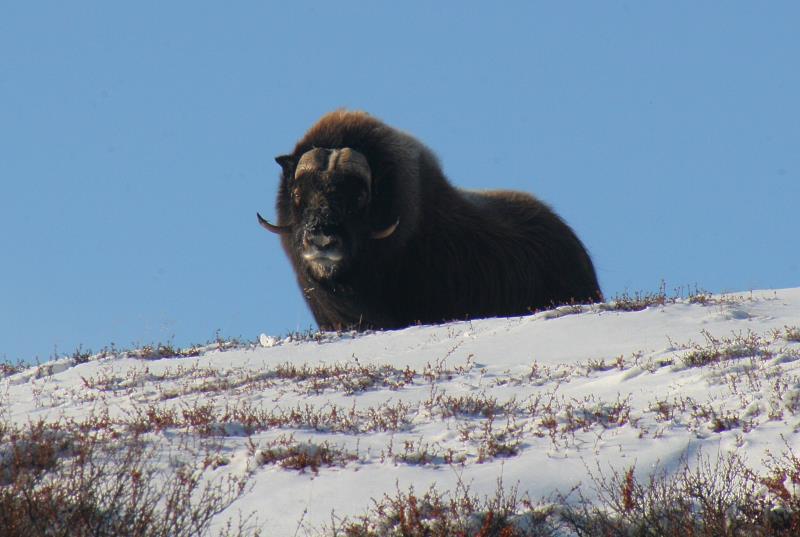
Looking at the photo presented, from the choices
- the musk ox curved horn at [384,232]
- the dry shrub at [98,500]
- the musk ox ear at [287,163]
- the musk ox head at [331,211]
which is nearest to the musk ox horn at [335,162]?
the musk ox head at [331,211]

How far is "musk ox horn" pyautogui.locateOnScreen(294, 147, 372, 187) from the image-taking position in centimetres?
1220

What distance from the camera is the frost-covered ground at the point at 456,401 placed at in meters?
5.24

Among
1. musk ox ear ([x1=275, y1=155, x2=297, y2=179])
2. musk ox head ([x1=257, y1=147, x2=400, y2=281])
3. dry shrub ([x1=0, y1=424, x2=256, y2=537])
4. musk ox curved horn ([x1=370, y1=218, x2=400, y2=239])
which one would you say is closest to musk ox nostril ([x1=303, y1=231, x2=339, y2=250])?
musk ox head ([x1=257, y1=147, x2=400, y2=281])

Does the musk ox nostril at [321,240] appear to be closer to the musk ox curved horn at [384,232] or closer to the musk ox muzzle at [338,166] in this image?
the musk ox muzzle at [338,166]

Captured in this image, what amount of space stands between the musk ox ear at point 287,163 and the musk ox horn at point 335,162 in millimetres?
208

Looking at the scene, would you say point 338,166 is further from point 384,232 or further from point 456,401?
point 456,401

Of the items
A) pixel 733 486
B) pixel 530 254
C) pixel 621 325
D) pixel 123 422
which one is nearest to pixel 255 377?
pixel 123 422

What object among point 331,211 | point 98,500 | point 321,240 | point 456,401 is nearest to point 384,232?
point 331,211

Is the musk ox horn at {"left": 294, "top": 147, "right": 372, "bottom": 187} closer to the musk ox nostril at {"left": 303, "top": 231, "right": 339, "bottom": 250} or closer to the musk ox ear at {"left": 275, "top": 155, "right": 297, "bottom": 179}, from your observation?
the musk ox ear at {"left": 275, "top": 155, "right": 297, "bottom": 179}

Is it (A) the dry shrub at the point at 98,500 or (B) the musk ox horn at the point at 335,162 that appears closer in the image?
(A) the dry shrub at the point at 98,500

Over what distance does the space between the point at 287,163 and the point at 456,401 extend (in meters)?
6.57

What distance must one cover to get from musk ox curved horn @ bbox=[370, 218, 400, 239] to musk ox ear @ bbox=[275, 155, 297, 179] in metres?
1.18

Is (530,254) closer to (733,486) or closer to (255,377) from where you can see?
(255,377)

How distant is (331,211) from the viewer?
12.1 meters
